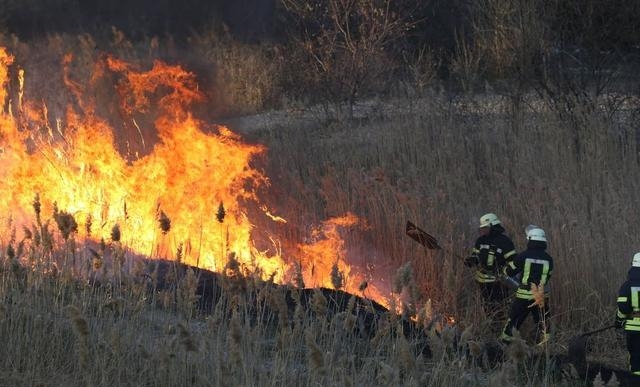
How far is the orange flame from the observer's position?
7.87 meters

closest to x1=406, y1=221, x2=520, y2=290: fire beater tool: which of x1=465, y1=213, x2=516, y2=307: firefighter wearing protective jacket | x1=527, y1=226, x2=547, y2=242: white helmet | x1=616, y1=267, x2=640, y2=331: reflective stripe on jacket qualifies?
x1=465, y1=213, x2=516, y2=307: firefighter wearing protective jacket

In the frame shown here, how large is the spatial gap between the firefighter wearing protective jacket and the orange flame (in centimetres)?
112

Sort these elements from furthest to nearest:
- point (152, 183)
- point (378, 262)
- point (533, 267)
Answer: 1. point (378, 262)
2. point (152, 183)
3. point (533, 267)

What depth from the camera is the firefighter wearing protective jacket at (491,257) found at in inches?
298

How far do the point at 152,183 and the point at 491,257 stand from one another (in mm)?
3109

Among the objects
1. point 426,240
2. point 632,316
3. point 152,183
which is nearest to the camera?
point 632,316

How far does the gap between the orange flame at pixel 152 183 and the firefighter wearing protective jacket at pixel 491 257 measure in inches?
44.2

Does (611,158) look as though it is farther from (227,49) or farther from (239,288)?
(227,49)

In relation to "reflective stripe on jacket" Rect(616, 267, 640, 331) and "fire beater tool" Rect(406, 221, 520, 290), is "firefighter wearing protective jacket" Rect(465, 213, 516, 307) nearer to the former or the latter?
"fire beater tool" Rect(406, 221, 520, 290)

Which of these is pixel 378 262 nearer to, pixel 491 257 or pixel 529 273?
pixel 491 257

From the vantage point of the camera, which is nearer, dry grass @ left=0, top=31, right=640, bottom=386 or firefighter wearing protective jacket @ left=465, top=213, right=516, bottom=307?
dry grass @ left=0, top=31, right=640, bottom=386

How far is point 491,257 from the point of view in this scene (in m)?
7.58

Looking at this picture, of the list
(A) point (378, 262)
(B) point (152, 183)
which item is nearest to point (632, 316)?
(A) point (378, 262)

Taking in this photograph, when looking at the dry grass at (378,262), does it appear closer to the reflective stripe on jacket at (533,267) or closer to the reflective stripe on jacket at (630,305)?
the reflective stripe on jacket at (533,267)
